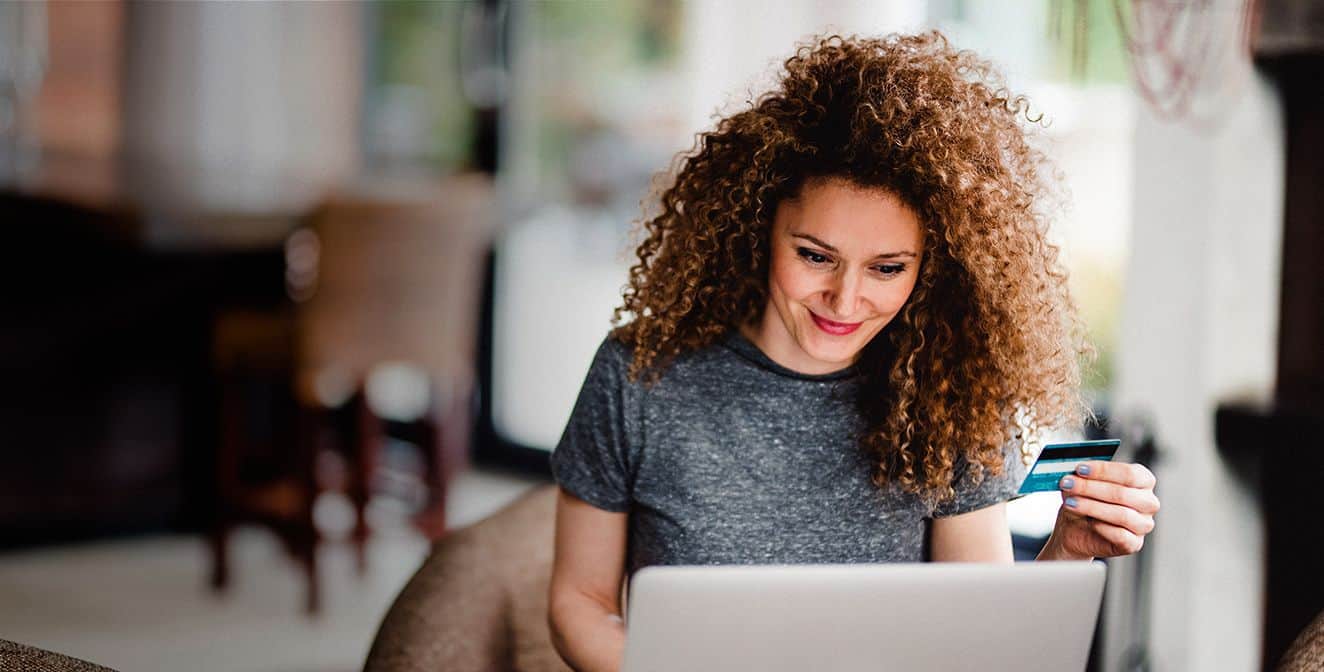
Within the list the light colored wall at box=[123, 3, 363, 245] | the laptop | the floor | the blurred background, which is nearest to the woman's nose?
the blurred background

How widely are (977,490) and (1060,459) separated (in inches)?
10.4

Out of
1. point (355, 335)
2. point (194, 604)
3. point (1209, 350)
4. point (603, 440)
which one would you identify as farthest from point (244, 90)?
point (603, 440)

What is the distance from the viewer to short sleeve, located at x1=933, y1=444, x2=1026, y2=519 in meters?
1.45

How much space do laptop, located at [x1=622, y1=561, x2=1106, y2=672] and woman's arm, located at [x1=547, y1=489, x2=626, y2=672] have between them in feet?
1.40

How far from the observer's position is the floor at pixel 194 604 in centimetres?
319

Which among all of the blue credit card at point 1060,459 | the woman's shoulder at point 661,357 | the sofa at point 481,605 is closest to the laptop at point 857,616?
the blue credit card at point 1060,459

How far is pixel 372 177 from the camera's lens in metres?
5.41

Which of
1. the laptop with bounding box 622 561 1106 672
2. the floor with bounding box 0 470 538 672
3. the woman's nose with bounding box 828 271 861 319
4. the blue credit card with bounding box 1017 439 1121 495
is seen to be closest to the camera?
the laptop with bounding box 622 561 1106 672

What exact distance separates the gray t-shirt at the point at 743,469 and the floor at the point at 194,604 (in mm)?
1917

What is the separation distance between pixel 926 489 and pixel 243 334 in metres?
2.70

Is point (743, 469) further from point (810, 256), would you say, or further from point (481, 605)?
point (481, 605)

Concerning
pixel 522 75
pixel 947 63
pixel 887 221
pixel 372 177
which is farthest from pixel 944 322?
pixel 372 177

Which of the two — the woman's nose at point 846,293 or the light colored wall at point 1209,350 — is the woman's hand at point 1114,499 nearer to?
the woman's nose at point 846,293

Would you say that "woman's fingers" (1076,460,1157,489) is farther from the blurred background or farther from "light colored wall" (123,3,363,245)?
"light colored wall" (123,3,363,245)
